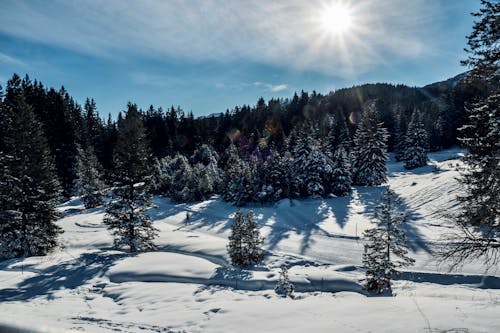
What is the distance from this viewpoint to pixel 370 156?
40.8 meters

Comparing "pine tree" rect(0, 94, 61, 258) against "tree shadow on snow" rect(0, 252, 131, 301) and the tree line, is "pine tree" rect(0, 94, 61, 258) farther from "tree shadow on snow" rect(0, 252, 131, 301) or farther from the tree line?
"tree shadow on snow" rect(0, 252, 131, 301)

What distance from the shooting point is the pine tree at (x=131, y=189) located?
1989 cm

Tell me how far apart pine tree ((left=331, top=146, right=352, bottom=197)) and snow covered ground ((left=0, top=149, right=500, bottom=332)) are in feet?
19.9

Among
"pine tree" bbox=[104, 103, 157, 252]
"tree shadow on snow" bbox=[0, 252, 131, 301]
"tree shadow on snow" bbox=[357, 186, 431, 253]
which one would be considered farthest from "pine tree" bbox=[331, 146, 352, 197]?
"tree shadow on snow" bbox=[0, 252, 131, 301]

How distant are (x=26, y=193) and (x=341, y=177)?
31.8m

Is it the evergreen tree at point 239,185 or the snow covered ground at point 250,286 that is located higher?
the evergreen tree at point 239,185

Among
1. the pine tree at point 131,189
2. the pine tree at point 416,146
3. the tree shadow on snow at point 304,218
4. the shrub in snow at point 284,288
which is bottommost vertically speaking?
the shrub in snow at point 284,288

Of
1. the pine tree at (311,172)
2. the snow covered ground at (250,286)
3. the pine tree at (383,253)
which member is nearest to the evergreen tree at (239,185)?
the pine tree at (311,172)

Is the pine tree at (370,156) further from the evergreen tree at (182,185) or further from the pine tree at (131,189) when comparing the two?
the pine tree at (131,189)

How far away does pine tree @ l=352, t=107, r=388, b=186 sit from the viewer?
1592 inches

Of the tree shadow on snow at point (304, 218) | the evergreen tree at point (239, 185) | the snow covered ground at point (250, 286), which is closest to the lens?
the snow covered ground at point (250, 286)

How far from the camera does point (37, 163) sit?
789 inches

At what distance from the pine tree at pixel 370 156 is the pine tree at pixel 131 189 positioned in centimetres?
3109

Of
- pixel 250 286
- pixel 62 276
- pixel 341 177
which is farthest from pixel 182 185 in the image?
pixel 250 286
